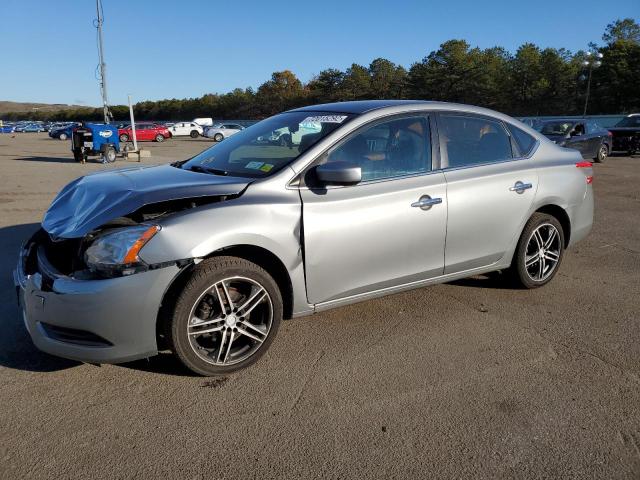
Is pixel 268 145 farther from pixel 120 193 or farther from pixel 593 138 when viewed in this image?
pixel 593 138

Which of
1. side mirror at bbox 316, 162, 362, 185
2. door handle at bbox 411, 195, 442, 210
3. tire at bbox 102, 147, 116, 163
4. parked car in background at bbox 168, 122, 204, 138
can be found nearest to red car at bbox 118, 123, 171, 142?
parked car in background at bbox 168, 122, 204, 138

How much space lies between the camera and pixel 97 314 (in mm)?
2676

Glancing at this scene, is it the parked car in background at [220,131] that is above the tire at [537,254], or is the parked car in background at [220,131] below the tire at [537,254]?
above

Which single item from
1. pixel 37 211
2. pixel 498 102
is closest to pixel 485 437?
pixel 37 211

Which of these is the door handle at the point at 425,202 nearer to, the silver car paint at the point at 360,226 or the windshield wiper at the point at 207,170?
the silver car paint at the point at 360,226

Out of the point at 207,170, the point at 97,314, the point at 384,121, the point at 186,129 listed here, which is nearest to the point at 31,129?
the point at 186,129

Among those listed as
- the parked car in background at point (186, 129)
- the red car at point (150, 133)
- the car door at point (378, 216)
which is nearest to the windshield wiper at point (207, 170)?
the car door at point (378, 216)

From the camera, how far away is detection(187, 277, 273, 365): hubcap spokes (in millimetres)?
2961

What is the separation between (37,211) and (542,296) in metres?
7.55

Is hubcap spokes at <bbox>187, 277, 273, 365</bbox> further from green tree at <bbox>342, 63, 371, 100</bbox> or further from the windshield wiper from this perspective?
green tree at <bbox>342, 63, 371, 100</bbox>

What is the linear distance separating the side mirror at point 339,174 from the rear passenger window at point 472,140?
3.58 ft

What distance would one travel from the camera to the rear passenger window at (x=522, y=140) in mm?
4426

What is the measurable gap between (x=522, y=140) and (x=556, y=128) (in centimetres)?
1345

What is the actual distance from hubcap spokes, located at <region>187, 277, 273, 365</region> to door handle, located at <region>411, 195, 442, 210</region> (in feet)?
4.22
